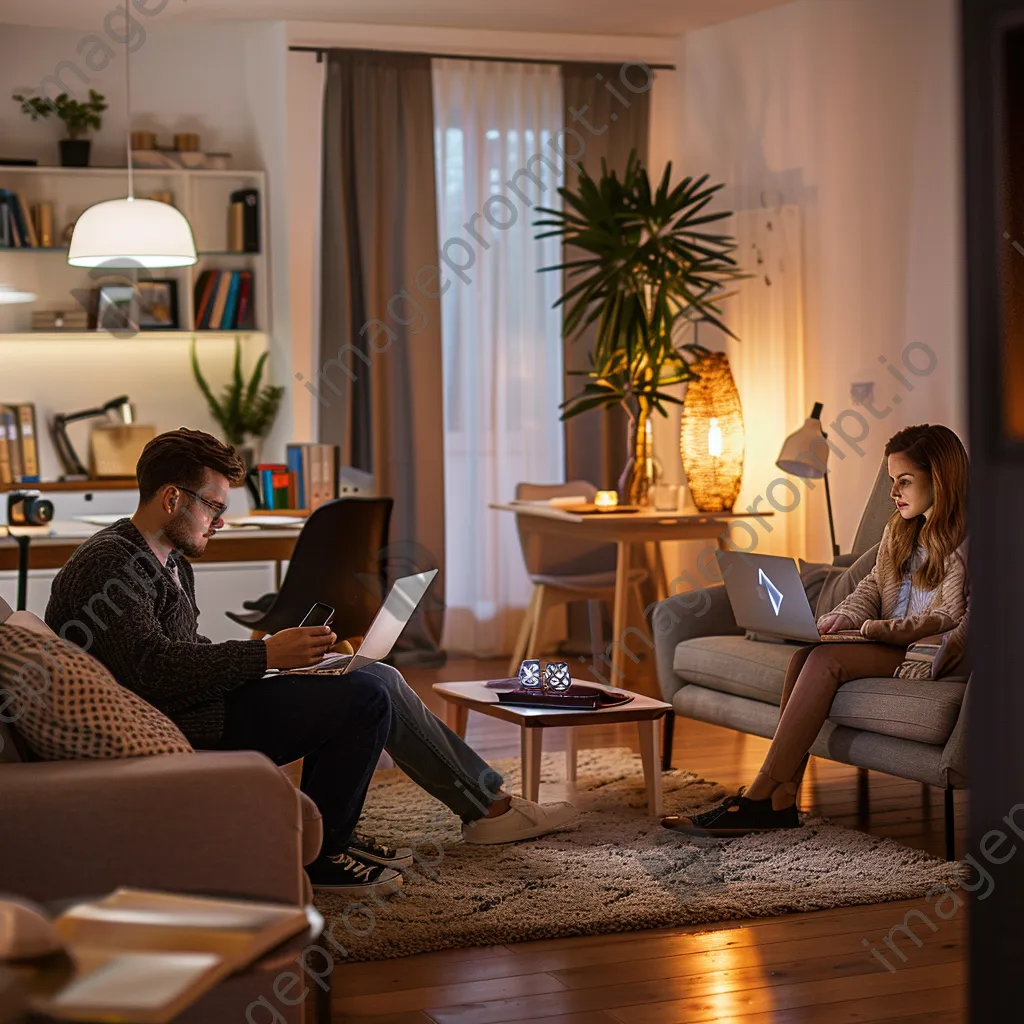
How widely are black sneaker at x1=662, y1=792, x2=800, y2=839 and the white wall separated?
6.41ft

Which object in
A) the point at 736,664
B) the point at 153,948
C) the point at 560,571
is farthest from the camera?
the point at 560,571

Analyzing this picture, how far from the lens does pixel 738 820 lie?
3.60 m

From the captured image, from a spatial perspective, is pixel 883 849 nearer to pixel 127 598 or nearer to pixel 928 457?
pixel 928 457

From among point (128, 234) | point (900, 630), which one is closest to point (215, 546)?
point (128, 234)

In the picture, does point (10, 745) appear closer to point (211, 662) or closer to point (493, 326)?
point (211, 662)

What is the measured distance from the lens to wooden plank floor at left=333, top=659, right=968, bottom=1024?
101 inches

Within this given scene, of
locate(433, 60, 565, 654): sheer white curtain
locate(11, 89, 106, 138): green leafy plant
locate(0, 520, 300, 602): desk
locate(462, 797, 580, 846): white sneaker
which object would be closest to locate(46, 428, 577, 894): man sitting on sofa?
locate(462, 797, 580, 846): white sneaker

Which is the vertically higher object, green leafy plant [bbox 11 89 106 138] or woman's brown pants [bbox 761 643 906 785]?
green leafy plant [bbox 11 89 106 138]

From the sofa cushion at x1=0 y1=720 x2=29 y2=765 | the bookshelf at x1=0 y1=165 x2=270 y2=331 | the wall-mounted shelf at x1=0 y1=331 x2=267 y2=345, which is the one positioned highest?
the bookshelf at x1=0 y1=165 x2=270 y2=331

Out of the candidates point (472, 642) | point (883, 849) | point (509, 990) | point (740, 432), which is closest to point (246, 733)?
point (509, 990)

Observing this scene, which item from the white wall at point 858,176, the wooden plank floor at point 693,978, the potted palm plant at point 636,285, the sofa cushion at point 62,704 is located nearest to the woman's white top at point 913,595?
the wooden plank floor at point 693,978

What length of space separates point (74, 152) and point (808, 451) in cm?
346

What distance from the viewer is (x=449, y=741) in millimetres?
3398

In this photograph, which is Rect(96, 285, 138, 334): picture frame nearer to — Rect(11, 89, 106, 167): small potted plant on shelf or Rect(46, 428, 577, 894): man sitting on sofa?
Rect(11, 89, 106, 167): small potted plant on shelf
